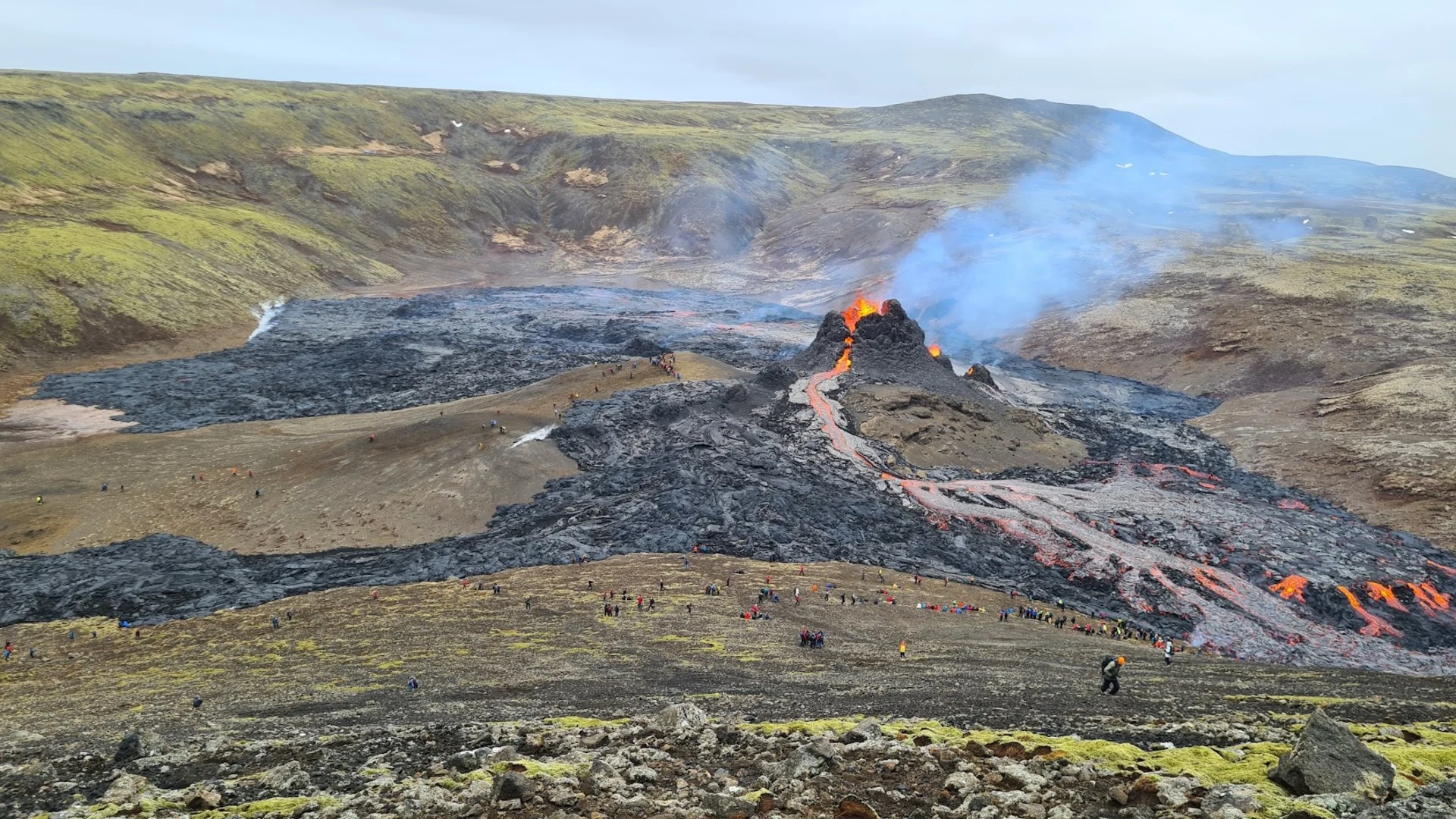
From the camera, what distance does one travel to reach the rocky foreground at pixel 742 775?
13188 millimetres

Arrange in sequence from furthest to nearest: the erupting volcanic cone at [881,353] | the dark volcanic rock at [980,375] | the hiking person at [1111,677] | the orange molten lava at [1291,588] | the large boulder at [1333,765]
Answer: the dark volcanic rock at [980,375], the erupting volcanic cone at [881,353], the orange molten lava at [1291,588], the hiking person at [1111,677], the large boulder at [1333,765]

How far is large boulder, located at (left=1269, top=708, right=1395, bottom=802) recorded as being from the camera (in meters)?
12.8

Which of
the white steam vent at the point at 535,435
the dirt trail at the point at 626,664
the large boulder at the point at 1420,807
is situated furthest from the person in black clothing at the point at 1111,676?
the white steam vent at the point at 535,435

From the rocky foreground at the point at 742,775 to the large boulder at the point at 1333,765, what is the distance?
0.03m

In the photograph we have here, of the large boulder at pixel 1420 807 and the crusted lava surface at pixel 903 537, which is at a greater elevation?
the large boulder at pixel 1420 807

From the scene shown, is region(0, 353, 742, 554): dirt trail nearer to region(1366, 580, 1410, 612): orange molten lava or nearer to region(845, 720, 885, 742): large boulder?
region(845, 720, 885, 742): large boulder

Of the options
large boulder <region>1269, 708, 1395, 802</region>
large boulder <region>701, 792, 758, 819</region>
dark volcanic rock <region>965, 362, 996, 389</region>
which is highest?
large boulder <region>1269, 708, 1395, 802</region>

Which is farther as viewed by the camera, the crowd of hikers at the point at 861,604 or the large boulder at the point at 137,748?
the crowd of hikers at the point at 861,604

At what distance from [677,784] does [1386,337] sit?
10318 cm

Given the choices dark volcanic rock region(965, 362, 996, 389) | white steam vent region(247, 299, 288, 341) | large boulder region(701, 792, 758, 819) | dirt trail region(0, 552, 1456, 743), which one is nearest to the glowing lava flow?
dirt trail region(0, 552, 1456, 743)

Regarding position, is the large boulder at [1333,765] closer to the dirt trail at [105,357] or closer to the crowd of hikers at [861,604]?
the crowd of hikers at [861,604]

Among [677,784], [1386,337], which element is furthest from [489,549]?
[1386,337]

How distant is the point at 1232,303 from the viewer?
10512 centimetres

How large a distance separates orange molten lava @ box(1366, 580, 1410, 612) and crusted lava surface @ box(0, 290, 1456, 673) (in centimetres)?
17
